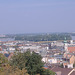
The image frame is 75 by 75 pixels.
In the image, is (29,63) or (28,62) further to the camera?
(28,62)

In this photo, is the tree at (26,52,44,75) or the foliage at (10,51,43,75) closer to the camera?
the foliage at (10,51,43,75)

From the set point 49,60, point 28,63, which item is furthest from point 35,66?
point 49,60

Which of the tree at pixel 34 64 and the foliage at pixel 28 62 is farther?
the tree at pixel 34 64

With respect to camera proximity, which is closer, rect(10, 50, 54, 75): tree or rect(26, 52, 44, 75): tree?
rect(10, 50, 54, 75): tree

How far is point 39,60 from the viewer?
9.80 metres

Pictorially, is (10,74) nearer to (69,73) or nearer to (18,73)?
(18,73)

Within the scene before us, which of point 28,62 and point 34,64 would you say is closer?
point 34,64

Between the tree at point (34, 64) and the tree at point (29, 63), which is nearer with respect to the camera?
the tree at point (29, 63)

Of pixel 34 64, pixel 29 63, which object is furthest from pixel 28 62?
pixel 34 64

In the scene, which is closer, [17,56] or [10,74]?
[10,74]

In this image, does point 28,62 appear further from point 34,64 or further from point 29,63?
point 34,64

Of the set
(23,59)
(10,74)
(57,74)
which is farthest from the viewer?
(57,74)

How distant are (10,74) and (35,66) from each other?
2.68 metres

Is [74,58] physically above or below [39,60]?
below
